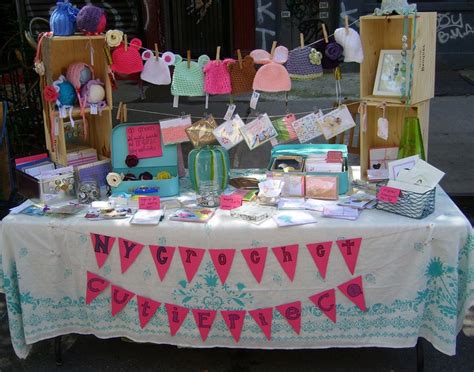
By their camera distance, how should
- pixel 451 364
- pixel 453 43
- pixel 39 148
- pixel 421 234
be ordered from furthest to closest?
pixel 453 43
pixel 39 148
pixel 451 364
pixel 421 234

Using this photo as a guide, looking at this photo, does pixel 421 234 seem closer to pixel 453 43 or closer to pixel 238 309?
pixel 238 309

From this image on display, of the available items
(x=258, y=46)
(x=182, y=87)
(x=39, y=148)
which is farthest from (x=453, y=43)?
Result: (x=182, y=87)

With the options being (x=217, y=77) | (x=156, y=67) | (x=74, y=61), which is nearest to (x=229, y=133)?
(x=217, y=77)

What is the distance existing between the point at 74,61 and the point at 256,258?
1.64m

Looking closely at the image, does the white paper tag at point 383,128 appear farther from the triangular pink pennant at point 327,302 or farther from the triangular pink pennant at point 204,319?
the triangular pink pennant at point 204,319

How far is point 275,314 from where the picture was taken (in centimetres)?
275

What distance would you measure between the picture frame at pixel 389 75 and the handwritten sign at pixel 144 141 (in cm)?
123

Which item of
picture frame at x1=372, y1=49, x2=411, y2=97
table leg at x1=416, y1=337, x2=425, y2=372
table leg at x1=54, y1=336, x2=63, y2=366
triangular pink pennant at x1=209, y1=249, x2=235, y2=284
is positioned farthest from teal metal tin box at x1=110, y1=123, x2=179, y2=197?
table leg at x1=416, y1=337, x2=425, y2=372

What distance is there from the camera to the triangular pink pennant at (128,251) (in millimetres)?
2760

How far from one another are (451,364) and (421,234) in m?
0.84

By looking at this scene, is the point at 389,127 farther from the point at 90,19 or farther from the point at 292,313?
the point at 90,19

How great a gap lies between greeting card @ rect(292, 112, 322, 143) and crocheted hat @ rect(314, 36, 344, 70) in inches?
10.7

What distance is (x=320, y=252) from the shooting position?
8.79 ft

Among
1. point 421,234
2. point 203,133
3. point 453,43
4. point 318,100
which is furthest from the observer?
point 453,43
